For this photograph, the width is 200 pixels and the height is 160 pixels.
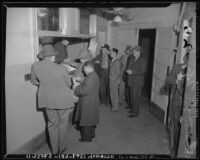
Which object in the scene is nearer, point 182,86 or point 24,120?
point 182,86

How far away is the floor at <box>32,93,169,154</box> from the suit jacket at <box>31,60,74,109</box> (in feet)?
1.46

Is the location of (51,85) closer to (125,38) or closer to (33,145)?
(33,145)

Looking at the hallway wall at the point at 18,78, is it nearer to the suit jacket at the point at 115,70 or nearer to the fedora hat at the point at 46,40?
the fedora hat at the point at 46,40

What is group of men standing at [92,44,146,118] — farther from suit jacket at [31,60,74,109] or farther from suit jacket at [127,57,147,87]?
suit jacket at [31,60,74,109]

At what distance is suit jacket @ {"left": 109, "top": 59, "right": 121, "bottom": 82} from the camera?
222 centimetres

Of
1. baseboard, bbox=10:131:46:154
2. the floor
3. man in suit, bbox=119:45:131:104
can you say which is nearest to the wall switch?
baseboard, bbox=10:131:46:154

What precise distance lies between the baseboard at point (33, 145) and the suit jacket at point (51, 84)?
1.04 ft

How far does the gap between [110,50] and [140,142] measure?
1.03m

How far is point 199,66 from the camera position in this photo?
3.83 ft

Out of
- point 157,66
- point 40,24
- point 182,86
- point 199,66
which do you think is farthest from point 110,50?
point 199,66

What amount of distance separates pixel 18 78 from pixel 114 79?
1.21 m

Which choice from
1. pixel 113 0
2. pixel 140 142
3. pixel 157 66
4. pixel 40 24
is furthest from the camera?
pixel 157 66

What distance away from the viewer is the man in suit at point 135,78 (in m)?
2.24
